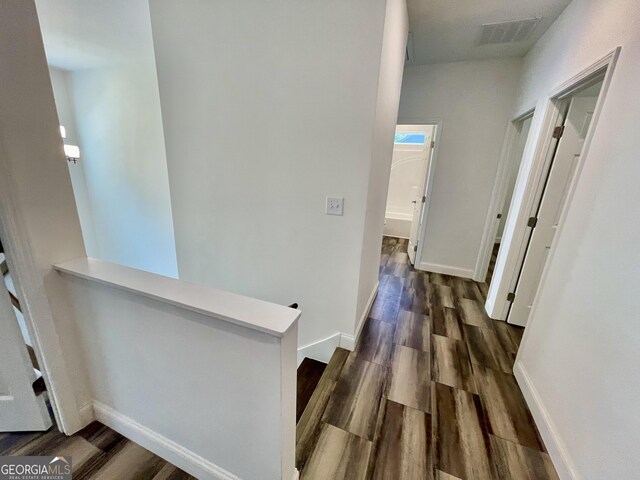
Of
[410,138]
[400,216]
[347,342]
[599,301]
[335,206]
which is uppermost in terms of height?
[410,138]

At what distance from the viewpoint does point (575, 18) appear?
6.02 feet

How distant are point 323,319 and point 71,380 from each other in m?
1.50

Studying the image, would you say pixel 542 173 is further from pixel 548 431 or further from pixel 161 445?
pixel 161 445

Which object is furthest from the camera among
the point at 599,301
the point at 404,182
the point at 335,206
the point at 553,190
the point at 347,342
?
the point at 404,182

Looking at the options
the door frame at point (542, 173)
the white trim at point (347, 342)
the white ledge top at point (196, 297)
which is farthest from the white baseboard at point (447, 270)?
the white ledge top at point (196, 297)

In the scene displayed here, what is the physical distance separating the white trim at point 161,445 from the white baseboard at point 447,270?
132 inches

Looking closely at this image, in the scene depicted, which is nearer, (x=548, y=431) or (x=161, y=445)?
(x=161, y=445)

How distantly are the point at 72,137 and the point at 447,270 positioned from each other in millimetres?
5718

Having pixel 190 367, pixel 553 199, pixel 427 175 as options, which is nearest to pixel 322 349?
pixel 190 367

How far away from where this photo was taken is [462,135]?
10.6ft

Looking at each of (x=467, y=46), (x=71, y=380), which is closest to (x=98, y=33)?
(x=71, y=380)

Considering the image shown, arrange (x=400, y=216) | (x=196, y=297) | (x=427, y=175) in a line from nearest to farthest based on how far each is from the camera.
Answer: (x=196, y=297), (x=427, y=175), (x=400, y=216)

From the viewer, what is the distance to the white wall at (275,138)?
1549 millimetres

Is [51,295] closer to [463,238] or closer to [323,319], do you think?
[323,319]
